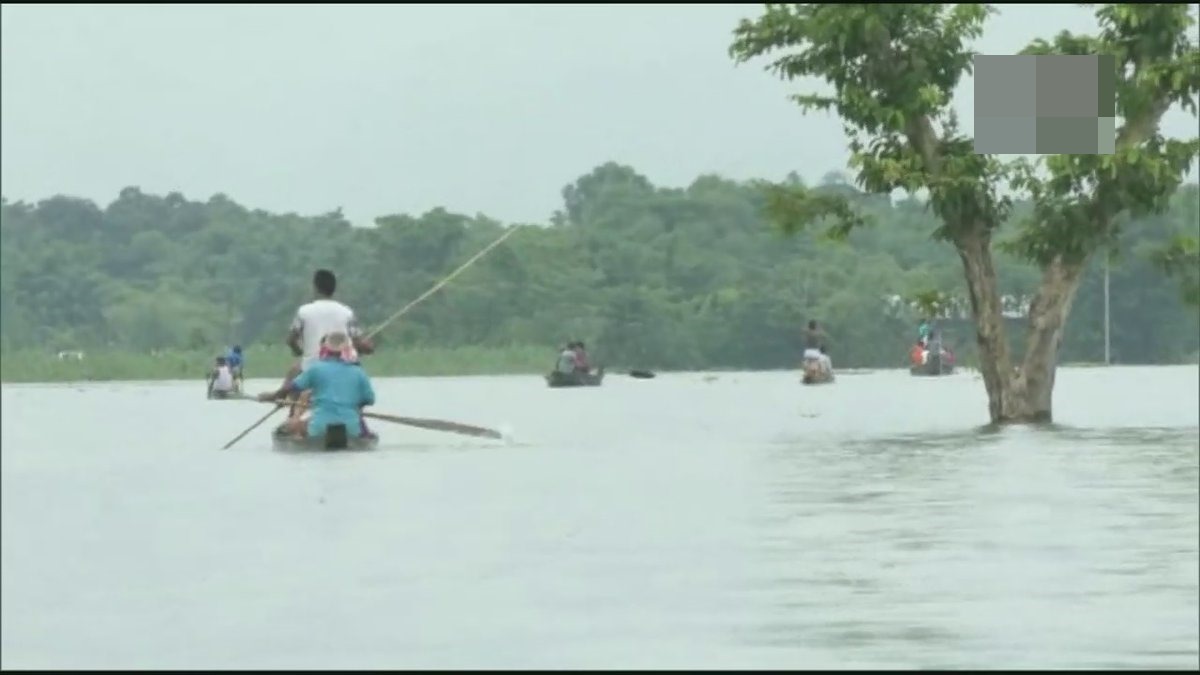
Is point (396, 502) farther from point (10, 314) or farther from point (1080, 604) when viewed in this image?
point (10, 314)

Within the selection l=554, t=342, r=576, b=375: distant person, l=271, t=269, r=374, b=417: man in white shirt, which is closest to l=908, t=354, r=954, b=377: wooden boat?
l=554, t=342, r=576, b=375: distant person

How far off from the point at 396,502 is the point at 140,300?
5764 cm

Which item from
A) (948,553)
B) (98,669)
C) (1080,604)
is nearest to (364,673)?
(98,669)

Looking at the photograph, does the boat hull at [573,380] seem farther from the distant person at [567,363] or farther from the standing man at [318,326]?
the standing man at [318,326]

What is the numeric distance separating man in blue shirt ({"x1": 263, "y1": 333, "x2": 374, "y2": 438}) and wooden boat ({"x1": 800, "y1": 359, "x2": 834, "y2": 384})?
26783 mm

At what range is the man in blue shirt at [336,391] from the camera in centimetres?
1822

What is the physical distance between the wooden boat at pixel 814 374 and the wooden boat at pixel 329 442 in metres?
26.3

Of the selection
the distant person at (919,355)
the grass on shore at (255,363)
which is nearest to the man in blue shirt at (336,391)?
the grass on shore at (255,363)

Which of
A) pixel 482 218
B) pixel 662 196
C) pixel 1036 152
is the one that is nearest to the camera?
pixel 1036 152

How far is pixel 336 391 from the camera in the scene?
61.1 feet

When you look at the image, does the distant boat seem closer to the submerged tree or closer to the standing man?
the submerged tree

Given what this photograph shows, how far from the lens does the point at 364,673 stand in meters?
8.10

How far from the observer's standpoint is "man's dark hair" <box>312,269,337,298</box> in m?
18.8

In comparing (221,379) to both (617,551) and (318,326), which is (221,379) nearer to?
(318,326)
